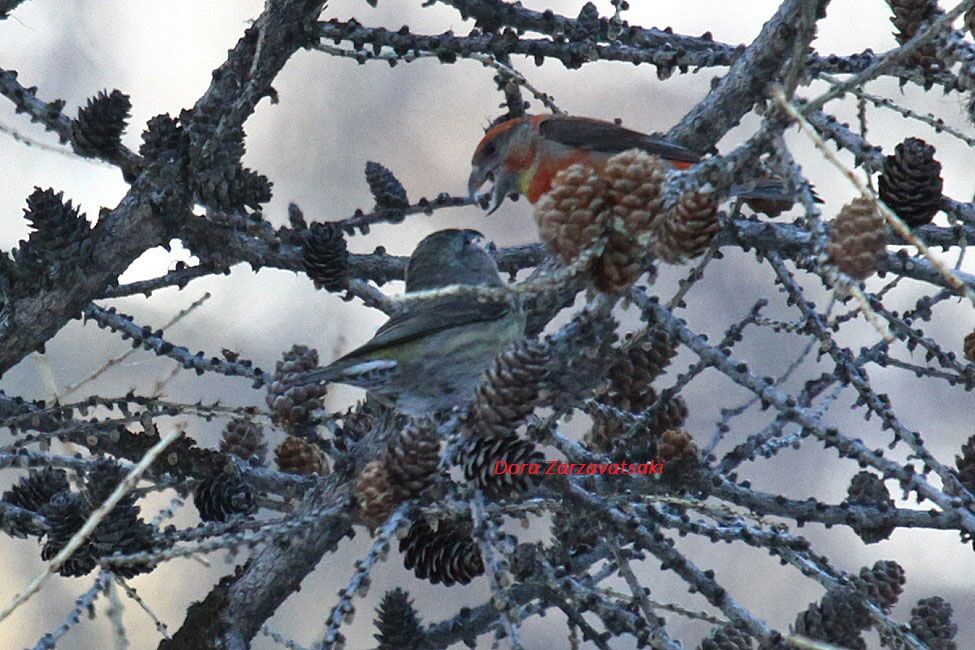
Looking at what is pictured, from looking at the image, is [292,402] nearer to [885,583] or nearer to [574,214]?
[574,214]

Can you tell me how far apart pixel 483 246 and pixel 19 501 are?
1718 millimetres

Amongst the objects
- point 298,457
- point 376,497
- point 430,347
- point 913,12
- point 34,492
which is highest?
point 913,12

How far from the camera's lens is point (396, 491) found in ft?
7.92

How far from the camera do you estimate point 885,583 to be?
347 cm

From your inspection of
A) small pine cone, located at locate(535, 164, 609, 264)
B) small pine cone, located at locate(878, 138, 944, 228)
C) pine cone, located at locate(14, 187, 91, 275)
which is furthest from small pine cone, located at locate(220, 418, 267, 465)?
small pine cone, located at locate(878, 138, 944, 228)

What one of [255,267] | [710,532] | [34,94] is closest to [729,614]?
[710,532]

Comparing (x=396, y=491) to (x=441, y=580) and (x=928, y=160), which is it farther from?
(x=928, y=160)

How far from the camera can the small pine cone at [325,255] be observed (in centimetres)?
325

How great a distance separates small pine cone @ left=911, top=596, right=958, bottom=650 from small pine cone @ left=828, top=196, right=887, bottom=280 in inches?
62.2

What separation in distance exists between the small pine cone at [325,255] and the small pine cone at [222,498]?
60 centimetres

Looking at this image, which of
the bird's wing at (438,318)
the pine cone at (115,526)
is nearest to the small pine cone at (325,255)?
the bird's wing at (438,318)

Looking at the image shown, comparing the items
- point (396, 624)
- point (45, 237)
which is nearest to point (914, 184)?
point (396, 624)

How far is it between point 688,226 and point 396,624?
4.76 feet

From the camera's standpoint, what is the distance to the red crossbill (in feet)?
14.2
